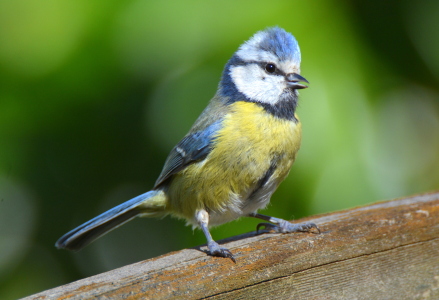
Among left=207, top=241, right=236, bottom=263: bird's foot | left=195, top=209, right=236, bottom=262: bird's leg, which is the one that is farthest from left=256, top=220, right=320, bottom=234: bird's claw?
left=207, top=241, right=236, bottom=263: bird's foot

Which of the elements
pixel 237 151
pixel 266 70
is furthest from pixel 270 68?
pixel 237 151

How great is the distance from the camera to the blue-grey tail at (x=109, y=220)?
2248 mm

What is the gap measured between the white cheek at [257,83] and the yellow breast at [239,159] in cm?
8

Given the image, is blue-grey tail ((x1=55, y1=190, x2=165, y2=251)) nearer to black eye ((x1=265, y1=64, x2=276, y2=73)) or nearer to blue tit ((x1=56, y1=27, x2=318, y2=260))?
blue tit ((x1=56, y1=27, x2=318, y2=260))

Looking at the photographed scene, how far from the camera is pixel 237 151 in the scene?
2211 mm

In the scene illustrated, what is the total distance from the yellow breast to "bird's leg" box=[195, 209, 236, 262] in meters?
0.03

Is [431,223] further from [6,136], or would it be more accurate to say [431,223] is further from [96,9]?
[6,136]

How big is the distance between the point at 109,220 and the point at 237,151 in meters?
0.66

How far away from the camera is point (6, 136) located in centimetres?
220

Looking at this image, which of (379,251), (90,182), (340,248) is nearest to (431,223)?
(379,251)

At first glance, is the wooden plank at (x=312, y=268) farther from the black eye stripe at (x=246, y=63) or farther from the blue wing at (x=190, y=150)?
the black eye stripe at (x=246, y=63)

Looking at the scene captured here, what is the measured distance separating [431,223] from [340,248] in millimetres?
403

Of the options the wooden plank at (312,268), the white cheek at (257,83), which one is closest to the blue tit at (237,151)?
the white cheek at (257,83)

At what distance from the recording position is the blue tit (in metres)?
2.23
